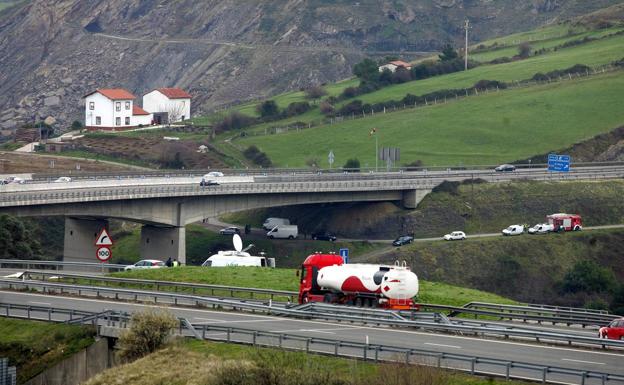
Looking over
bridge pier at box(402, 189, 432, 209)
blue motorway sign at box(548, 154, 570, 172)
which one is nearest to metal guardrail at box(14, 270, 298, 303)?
bridge pier at box(402, 189, 432, 209)

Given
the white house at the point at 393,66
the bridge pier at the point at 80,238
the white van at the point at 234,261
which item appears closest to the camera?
the white van at the point at 234,261

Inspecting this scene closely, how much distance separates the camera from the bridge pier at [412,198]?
122 meters

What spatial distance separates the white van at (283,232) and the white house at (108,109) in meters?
62.2

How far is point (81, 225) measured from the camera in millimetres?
99812

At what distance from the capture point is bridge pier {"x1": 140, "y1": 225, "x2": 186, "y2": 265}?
104 m

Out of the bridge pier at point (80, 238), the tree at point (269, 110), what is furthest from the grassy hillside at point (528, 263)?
the tree at point (269, 110)

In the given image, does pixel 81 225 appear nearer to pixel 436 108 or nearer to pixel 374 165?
pixel 374 165

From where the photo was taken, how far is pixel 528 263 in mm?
107562

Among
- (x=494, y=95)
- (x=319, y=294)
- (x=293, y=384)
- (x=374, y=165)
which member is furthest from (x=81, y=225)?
(x=494, y=95)

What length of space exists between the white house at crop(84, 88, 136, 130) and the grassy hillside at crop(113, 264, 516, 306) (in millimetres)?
105035

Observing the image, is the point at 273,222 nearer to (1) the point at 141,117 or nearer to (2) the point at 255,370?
(1) the point at 141,117

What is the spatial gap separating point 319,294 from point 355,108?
113 metres

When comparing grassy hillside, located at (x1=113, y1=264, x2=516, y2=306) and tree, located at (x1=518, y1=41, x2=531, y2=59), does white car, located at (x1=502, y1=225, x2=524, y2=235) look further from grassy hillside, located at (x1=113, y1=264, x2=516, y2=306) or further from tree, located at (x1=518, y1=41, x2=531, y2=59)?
tree, located at (x1=518, y1=41, x2=531, y2=59)

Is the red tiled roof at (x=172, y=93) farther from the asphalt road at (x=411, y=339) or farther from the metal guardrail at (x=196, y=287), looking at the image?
the asphalt road at (x=411, y=339)
